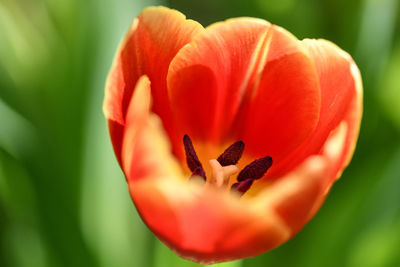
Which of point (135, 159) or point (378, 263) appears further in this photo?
point (378, 263)

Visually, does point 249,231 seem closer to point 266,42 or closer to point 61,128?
point 266,42

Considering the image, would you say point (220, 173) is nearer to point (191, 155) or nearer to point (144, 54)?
point (191, 155)

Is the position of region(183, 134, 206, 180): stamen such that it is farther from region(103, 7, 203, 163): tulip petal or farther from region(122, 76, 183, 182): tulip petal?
region(122, 76, 183, 182): tulip petal

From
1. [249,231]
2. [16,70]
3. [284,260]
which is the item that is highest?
[249,231]

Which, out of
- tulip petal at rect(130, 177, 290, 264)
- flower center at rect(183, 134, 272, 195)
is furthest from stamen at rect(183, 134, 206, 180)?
tulip petal at rect(130, 177, 290, 264)

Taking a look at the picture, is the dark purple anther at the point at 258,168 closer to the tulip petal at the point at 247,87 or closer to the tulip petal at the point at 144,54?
the tulip petal at the point at 247,87

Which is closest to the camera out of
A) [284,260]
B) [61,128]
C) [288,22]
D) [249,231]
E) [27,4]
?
[249,231]

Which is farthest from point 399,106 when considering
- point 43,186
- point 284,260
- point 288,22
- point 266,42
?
point 43,186
